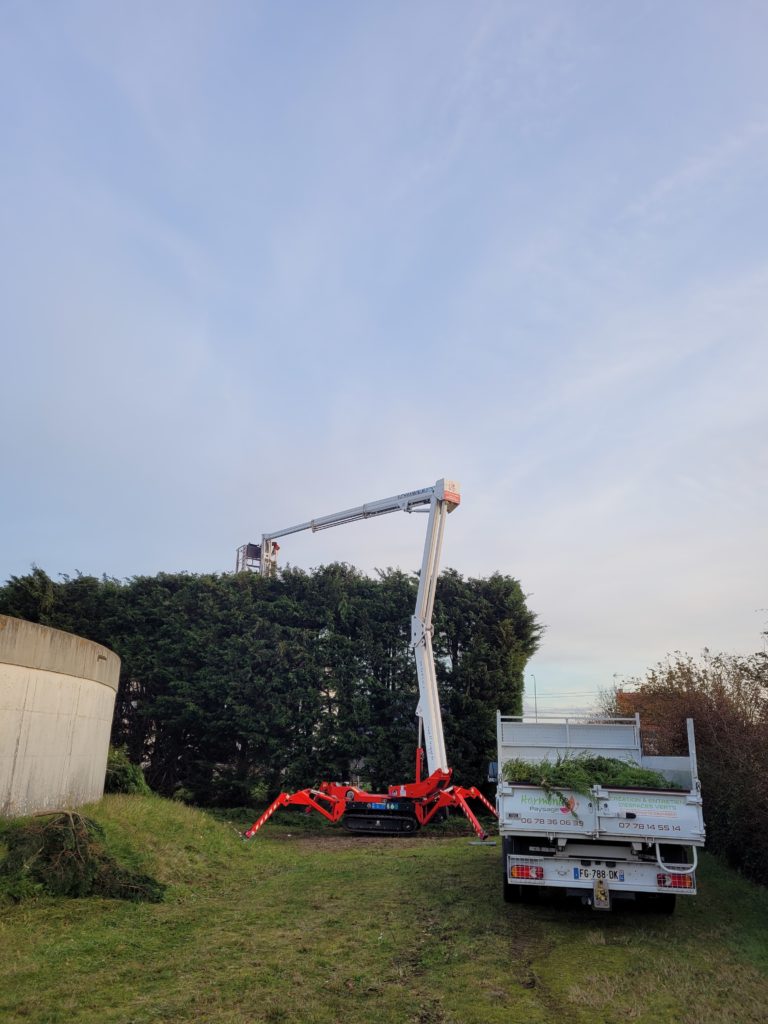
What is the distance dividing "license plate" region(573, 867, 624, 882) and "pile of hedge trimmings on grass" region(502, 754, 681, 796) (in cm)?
77

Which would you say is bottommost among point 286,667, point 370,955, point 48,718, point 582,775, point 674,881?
point 370,955

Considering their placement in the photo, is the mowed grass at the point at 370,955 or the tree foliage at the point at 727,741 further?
the tree foliage at the point at 727,741

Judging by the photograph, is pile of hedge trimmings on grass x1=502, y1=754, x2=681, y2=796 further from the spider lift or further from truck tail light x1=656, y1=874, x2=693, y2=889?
the spider lift

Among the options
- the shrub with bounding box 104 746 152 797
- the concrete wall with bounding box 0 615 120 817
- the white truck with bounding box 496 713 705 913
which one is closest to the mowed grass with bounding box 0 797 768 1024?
the white truck with bounding box 496 713 705 913

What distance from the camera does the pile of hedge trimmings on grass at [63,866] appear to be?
8359mm

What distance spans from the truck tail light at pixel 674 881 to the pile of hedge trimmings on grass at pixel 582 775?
89 cm

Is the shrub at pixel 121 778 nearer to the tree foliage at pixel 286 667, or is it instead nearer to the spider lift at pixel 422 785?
the spider lift at pixel 422 785

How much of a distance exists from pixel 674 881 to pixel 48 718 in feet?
30.8

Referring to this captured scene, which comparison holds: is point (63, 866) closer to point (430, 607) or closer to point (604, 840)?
point (604, 840)

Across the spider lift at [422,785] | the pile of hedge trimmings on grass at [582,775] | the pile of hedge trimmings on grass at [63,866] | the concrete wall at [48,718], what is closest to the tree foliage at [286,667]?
the spider lift at [422,785]

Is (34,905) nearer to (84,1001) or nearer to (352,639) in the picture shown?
(84,1001)

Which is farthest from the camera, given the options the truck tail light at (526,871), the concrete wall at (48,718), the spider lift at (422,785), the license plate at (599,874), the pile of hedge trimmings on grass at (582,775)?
the spider lift at (422,785)

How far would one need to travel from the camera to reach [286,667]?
24.3 m

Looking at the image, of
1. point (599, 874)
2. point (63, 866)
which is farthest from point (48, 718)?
point (599, 874)
